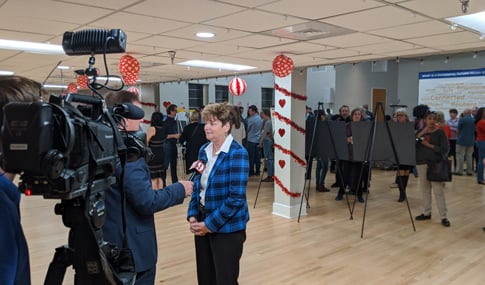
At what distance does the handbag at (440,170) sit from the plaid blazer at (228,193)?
11.3 ft

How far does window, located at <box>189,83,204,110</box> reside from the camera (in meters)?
14.3

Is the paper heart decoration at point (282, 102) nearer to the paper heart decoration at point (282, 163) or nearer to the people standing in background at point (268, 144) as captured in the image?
the paper heart decoration at point (282, 163)

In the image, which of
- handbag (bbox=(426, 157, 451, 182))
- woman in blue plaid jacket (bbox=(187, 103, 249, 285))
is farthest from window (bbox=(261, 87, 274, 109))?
woman in blue plaid jacket (bbox=(187, 103, 249, 285))

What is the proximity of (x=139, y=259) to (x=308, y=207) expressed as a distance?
4279mm

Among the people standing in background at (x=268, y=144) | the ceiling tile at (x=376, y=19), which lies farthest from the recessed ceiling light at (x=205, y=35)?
the people standing in background at (x=268, y=144)

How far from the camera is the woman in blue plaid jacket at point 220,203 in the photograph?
6.64 ft

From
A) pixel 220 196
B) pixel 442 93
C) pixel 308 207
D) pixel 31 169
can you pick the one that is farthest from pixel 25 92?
pixel 442 93

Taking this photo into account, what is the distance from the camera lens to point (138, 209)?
5.17ft

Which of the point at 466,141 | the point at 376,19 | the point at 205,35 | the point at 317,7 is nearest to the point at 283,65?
the point at 205,35

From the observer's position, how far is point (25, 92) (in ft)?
2.73

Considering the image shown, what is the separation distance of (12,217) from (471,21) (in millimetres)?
3796

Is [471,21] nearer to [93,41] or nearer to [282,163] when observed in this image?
[282,163]

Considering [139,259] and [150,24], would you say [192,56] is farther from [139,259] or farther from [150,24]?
[139,259]

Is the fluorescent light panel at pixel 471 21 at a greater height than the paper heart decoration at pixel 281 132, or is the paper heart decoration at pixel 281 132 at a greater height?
the fluorescent light panel at pixel 471 21
